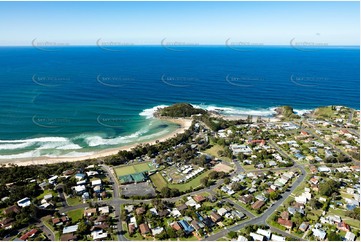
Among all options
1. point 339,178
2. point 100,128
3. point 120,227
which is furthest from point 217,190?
point 100,128

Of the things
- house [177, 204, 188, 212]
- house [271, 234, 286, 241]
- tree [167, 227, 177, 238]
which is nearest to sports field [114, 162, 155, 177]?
house [177, 204, 188, 212]

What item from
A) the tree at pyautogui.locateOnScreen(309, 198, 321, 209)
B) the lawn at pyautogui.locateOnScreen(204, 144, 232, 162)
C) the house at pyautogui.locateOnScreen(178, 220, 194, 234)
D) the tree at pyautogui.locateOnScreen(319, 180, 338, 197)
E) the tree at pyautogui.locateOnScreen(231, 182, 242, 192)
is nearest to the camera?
the house at pyautogui.locateOnScreen(178, 220, 194, 234)

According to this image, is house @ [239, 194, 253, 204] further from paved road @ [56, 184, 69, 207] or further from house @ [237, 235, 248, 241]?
paved road @ [56, 184, 69, 207]

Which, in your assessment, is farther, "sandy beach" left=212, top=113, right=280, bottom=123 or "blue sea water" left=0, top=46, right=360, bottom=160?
"sandy beach" left=212, top=113, right=280, bottom=123

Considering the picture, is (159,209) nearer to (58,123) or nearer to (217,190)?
(217,190)

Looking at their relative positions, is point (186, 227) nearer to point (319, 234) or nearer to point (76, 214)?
point (76, 214)

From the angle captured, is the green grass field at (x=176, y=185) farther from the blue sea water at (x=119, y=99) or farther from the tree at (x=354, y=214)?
the tree at (x=354, y=214)

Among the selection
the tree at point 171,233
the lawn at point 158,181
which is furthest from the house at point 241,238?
the lawn at point 158,181
